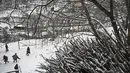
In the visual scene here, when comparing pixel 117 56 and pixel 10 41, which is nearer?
pixel 117 56

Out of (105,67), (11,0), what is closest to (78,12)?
(11,0)

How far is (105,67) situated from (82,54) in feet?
2.54

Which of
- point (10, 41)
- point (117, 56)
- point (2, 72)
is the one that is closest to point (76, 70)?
point (117, 56)

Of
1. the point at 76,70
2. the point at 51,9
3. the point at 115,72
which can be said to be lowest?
the point at 76,70

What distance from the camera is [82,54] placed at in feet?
13.2

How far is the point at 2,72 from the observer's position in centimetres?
1714

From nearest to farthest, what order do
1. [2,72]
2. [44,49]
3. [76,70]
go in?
[76,70] → [2,72] → [44,49]

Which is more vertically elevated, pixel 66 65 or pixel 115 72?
pixel 115 72

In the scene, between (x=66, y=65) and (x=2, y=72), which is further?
(x=2, y=72)

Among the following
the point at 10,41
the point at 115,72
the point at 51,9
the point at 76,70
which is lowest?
the point at 10,41

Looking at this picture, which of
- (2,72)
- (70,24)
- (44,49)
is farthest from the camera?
(44,49)

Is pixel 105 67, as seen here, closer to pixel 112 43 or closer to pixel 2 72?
pixel 112 43

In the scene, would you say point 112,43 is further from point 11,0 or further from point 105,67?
point 11,0

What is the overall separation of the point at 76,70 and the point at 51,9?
11.1 ft
